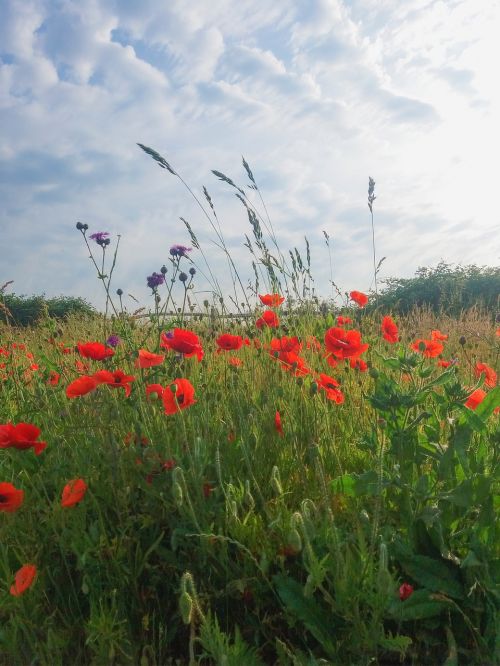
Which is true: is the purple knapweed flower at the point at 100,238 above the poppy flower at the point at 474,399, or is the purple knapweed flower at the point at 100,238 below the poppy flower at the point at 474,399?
above

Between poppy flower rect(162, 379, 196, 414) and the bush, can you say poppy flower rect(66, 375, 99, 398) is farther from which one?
the bush

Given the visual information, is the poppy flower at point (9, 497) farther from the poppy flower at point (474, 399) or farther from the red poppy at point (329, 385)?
the poppy flower at point (474, 399)

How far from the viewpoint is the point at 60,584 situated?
1907mm

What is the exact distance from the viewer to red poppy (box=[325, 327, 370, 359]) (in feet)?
7.45

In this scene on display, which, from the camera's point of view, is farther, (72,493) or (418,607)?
(72,493)

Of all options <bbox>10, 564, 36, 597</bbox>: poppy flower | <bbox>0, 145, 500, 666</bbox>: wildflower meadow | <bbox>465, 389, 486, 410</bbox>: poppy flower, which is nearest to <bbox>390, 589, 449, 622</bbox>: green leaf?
<bbox>0, 145, 500, 666</bbox>: wildflower meadow

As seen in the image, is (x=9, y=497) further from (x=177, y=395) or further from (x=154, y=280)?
(x=154, y=280)

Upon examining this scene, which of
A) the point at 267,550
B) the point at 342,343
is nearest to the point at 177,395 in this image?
the point at 267,550

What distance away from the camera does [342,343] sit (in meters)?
2.29

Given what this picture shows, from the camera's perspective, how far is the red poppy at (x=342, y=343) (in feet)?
7.45

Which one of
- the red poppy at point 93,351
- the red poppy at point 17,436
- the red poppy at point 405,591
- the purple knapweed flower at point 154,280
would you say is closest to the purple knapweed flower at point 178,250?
the purple knapweed flower at point 154,280

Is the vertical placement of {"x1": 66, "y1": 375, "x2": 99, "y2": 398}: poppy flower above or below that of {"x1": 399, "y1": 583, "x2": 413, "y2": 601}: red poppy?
above

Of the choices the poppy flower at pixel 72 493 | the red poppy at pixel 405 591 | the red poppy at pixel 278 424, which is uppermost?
the red poppy at pixel 278 424

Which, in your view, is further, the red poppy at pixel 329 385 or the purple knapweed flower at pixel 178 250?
the purple knapweed flower at pixel 178 250
